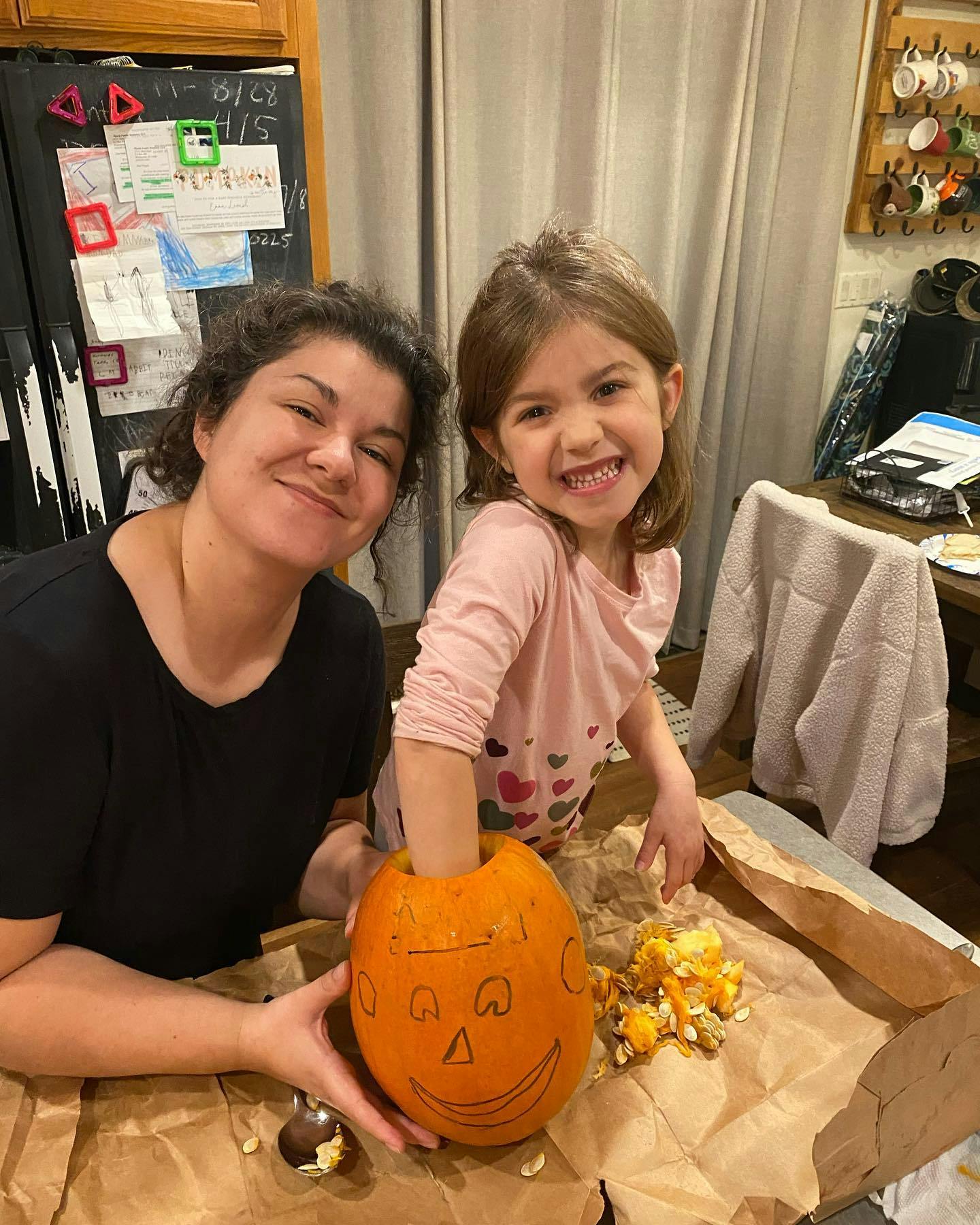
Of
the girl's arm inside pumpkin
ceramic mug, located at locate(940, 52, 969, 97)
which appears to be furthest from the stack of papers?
the girl's arm inside pumpkin

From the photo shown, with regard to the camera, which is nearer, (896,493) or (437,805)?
(437,805)

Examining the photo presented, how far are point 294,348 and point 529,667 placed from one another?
1.18ft

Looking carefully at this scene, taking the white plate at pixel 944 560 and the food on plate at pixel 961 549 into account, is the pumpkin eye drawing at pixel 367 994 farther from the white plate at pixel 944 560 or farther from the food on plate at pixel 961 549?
the food on plate at pixel 961 549

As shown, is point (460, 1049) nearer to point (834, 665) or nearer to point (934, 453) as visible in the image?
point (834, 665)

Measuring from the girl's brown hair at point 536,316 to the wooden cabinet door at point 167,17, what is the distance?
1003 mm

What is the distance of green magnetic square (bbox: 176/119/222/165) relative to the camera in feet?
5.15

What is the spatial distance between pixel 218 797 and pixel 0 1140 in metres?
0.30

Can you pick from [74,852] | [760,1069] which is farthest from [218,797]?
[760,1069]

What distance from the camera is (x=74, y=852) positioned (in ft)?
2.52

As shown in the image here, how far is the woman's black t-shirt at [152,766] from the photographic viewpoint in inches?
29.2

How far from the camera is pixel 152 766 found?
0.81 meters

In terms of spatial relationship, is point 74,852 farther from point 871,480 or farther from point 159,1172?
point 871,480

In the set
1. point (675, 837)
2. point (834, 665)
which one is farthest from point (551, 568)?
point (834, 665)

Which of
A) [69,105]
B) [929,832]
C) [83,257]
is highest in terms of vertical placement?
[69,105]
